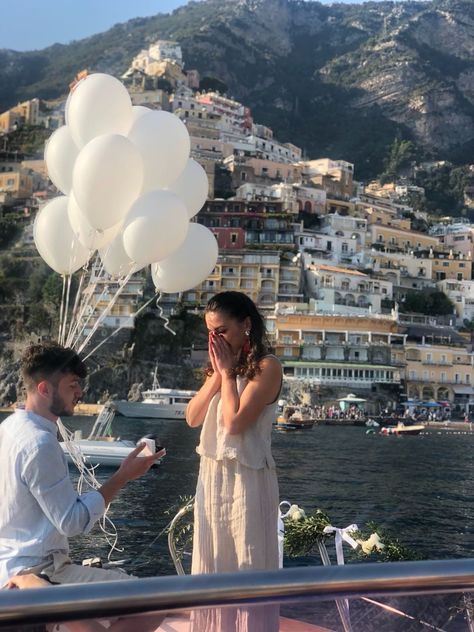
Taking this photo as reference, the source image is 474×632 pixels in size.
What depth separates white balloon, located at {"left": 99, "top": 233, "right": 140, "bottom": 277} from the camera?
6143mm

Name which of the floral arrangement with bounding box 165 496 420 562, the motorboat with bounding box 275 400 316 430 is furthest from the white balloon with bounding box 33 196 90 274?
the motorboat with bounding box 275 400 316 430

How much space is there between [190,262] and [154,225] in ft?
2.76

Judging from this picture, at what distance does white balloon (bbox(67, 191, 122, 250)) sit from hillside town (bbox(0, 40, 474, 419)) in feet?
144

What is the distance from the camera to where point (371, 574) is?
128 cm

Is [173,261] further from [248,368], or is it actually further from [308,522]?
[248,368]

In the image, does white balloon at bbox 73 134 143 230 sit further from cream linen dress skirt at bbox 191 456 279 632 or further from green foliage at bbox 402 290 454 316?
green foliage at bbox 402 290 454 316

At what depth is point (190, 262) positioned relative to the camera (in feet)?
19.9

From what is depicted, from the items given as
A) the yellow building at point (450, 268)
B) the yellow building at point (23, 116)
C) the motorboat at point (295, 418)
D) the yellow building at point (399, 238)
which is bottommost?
the motorboat at point (295, 418)

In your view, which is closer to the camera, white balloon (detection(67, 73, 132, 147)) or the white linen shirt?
the white linen shirt

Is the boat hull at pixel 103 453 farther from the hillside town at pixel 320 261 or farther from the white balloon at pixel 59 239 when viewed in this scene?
the hillside town at pixel 320 261

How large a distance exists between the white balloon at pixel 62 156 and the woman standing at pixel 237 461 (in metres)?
3.85

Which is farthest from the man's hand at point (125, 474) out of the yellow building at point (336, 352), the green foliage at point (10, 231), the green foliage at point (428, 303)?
the green foliage at point (428, 303)

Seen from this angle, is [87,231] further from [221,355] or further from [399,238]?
[399,238]

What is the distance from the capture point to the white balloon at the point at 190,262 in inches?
237
